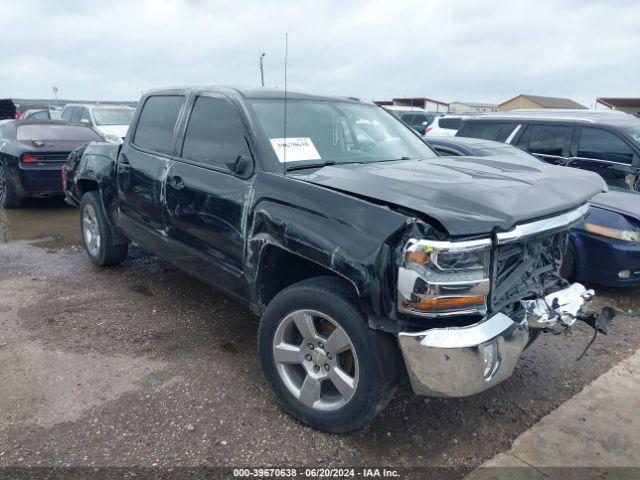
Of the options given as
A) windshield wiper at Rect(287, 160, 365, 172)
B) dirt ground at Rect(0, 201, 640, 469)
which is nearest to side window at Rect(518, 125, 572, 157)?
dirt ground at Rect(0, 201, 640, 469)

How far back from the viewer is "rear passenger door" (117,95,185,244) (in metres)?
3.98

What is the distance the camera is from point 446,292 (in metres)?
2.31

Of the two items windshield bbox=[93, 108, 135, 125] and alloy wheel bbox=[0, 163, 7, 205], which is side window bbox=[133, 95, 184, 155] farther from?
windshield bbox=[93, 108, 135, 125]

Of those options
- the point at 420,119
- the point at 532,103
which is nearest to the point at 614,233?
the point at 420,119

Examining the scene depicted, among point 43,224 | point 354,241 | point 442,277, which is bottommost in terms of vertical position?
point 43,224

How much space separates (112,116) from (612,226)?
475 inches

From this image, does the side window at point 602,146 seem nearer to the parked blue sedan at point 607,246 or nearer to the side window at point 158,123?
the parked blue sedan at point 607,246

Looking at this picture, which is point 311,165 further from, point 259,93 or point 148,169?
point 148,169

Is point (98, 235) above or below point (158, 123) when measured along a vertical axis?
below

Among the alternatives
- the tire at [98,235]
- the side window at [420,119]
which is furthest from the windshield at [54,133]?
the side window at [420,119]

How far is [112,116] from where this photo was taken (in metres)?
13.2

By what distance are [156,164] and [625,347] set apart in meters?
3.86

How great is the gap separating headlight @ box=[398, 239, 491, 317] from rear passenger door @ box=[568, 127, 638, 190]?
501 cm

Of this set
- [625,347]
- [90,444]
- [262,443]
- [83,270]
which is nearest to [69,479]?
[90,444]
